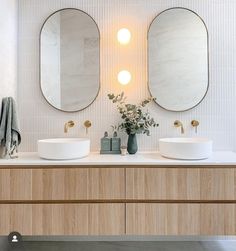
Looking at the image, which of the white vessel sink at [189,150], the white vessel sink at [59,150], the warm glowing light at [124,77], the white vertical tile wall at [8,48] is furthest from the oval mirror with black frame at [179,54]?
the white vertical tile wall at [8,48]

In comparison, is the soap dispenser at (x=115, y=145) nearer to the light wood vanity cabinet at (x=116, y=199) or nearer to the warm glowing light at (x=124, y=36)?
the light wood vanity cabinet at (x=116, y=199)

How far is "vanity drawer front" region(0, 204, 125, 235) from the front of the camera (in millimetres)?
1940

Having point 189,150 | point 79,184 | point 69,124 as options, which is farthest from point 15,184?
point 189,150

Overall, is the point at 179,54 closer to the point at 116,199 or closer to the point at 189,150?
the point at 189,150

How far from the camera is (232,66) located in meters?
2.47

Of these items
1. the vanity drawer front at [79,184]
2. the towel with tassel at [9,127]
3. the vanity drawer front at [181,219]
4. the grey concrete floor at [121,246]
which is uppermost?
the towel with tassel at [9,127]

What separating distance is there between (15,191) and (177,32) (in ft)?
6.38

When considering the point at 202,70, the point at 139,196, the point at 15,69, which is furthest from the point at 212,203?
the point at 15,69

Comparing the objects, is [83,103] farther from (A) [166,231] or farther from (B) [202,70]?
(A) [166,231]

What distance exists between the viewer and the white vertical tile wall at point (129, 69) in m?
2.46

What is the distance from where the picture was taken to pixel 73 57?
8.05 feet

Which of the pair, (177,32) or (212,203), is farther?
(177,32)

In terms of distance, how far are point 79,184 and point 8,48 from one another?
51.8 inches

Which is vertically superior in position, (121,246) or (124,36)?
(124,36)
